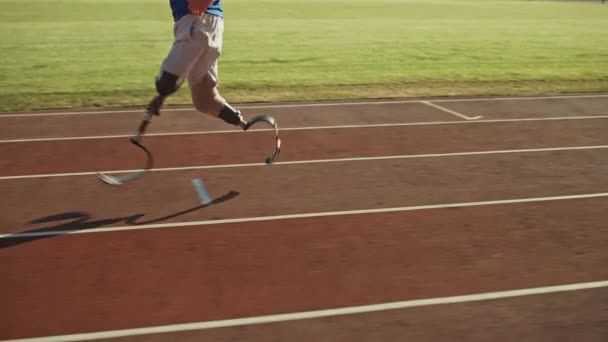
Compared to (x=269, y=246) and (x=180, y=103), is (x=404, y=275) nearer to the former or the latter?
(x=269, y=246)

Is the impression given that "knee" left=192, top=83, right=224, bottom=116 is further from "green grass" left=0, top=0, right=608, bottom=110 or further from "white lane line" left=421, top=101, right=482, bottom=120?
"white lane line" left=421, top=101, right=482, bottom=120

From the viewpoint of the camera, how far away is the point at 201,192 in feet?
21.0

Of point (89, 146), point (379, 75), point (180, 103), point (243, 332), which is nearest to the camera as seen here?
point (243, 332)

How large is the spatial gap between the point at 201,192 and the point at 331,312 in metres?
2.59

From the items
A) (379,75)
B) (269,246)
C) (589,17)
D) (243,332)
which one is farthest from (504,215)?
(589,17)

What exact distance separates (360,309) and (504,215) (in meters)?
2.19

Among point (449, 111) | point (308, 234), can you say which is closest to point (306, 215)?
point (308, 234)

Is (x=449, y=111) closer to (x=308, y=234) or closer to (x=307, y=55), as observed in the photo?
(x=308, y=234)

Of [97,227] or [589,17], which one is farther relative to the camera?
[589,17]

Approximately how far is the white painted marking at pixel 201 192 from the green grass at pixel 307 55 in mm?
4019

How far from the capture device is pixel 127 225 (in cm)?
553

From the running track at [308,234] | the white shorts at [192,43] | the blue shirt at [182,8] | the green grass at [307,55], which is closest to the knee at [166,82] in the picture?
the white shorts at [192,43]

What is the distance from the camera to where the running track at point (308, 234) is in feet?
13.3

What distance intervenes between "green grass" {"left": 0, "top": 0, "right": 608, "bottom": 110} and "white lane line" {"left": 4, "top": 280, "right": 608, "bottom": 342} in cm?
682
